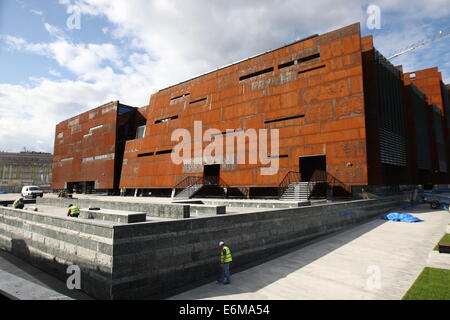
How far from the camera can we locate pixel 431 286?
7371mm

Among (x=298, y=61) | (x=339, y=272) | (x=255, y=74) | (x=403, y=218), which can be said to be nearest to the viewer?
(x=339, y=272)

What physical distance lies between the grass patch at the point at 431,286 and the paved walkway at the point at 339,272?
266 mm

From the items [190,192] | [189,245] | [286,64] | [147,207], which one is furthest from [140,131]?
[189,245]

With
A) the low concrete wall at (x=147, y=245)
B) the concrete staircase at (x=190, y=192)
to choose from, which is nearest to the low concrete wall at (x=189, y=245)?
the low concrete wall at (x=147, y=245)

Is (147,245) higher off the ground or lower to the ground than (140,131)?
lower

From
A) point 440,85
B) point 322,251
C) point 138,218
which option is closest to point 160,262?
point 138,218

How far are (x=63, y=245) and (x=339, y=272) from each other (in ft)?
33.1

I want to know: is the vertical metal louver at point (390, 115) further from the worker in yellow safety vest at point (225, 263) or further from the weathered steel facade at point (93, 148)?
the weathered steel facade at point (93, 148)

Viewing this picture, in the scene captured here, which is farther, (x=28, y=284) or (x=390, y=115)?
(x=390, y=115)

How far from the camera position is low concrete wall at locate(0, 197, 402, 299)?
7355 mm

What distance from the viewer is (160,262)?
805 centimetres

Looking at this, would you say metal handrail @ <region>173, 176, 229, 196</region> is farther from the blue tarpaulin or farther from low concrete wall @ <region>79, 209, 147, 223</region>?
low concrete wall @ <region>79, 209, 147, 223</region>

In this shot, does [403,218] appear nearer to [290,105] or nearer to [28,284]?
[290,105]
